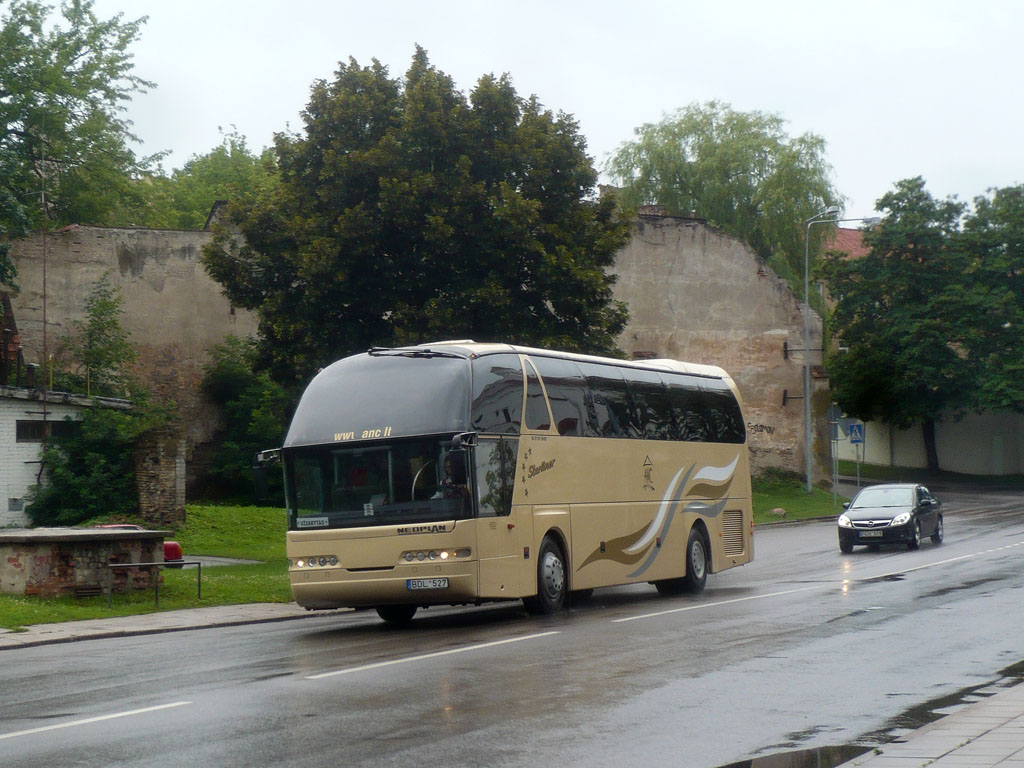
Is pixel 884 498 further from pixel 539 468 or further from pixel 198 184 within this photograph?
pixel 198 184

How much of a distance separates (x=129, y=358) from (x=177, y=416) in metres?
2.91

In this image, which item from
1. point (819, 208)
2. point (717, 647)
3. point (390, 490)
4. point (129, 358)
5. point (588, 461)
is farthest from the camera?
point (819, 208)

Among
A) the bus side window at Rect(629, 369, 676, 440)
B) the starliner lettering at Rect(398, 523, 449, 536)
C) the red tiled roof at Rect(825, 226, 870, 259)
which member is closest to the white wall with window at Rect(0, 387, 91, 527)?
the bus side window at Rect(629, 369, 676, 440)

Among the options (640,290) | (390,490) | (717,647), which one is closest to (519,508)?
(390,490)

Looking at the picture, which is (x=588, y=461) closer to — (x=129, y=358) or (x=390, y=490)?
(x=390, y=490)

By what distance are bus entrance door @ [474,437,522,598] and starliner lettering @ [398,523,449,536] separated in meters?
0.47

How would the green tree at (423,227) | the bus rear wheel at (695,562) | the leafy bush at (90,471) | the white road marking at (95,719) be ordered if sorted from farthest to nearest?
the leafy bush at (90,471) → the green tree at (423,227) → the bus rear wheel at (695,562) → the white road marking at (95,719)

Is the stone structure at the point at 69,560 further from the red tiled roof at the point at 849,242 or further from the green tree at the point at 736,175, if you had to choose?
the red tiled roof at the point at 849,242

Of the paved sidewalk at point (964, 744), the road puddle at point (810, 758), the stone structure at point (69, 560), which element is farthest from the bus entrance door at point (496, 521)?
the road puddle at point (810, 758)

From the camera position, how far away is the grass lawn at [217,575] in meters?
18.3

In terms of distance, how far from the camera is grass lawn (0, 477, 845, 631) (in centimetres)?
1833

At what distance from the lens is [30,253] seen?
1542 inches

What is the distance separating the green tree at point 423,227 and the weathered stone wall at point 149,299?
1316 centimetres

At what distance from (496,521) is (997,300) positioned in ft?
159
